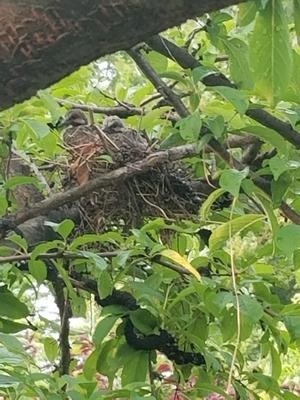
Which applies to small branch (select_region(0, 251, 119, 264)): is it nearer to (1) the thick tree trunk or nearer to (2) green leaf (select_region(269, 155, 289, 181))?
(2) green leaf (select_region(269, 155, 289, 181))

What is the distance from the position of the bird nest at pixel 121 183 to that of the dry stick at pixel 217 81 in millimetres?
135

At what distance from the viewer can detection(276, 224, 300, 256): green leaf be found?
2.87ft

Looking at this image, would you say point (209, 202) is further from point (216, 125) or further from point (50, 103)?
point (50, 103)

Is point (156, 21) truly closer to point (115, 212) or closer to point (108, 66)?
point (115, 212)

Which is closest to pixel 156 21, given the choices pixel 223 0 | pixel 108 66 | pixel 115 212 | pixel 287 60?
pixel 223 0

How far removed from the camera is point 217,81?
1042 millimetres

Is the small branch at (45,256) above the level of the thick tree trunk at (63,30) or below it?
below

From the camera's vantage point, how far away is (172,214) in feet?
3.83

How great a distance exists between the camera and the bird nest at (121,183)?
1.12 m

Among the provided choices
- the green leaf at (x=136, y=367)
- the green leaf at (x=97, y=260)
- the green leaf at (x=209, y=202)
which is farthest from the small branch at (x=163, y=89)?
the green leaf at (x=136, y=367)

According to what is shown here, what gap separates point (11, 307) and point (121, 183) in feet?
0.74

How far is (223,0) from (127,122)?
686 millimetres

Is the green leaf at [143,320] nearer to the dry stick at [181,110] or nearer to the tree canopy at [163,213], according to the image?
the tree canopy at [163,213]

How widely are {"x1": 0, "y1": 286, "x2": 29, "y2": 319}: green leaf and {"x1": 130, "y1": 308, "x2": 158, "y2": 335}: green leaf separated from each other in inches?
5.8
